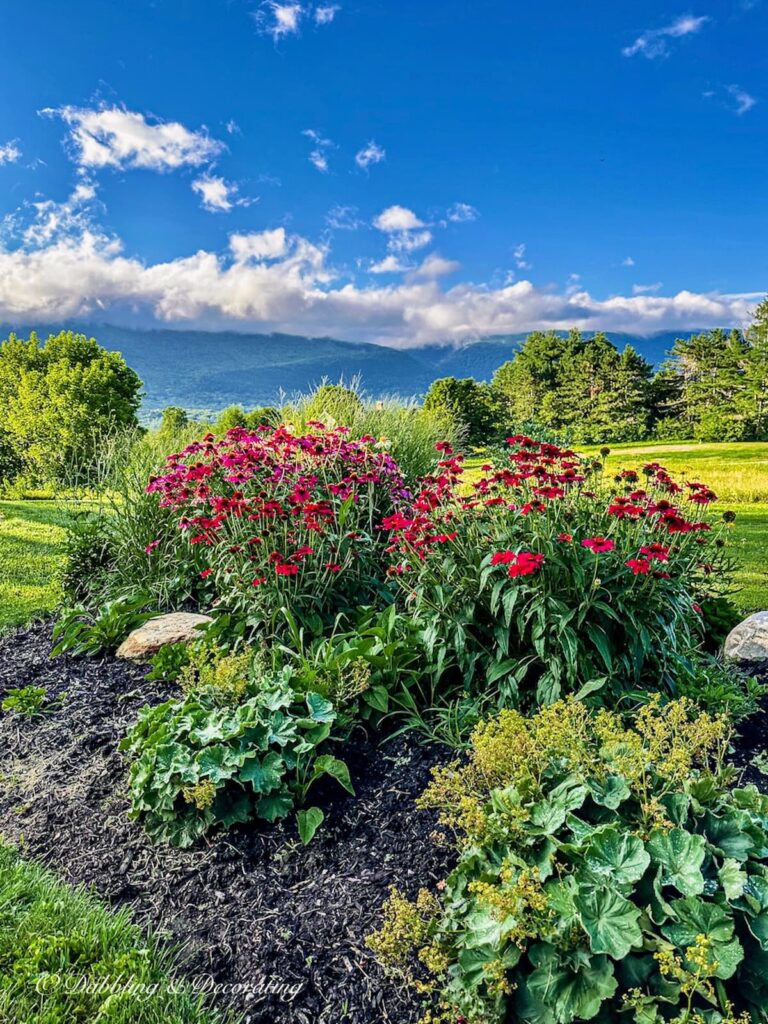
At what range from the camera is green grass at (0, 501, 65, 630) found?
5.02 meters

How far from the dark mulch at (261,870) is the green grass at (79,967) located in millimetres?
82

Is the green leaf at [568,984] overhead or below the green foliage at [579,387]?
below

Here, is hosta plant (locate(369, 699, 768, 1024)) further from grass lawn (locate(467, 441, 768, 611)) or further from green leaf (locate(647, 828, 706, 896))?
grass lawn (locate(467, 441, 768, 611))

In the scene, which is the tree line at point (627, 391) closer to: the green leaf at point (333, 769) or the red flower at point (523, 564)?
the red flower at point (523, 564)

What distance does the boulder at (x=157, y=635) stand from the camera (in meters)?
3.55

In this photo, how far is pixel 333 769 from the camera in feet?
7.15

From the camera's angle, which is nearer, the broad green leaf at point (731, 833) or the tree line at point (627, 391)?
the broad green leaf at point (731, 833)

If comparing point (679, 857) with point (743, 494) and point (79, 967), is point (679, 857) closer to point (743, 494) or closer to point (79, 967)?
point (79, 967)

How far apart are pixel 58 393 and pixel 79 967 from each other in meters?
26.0

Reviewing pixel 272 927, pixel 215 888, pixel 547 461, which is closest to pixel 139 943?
pixel 215 888

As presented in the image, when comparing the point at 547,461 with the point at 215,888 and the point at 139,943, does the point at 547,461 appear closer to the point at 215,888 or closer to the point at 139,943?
the point at 215,888

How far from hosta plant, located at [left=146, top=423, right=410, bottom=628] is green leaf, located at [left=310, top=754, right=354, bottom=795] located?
0.98m

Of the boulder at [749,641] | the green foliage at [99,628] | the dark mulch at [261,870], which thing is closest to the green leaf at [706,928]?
the dark mulch at [261,870]

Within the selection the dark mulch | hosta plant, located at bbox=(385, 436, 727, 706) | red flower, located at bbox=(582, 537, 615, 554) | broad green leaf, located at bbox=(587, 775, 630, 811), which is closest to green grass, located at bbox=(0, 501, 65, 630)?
the dark mulch
